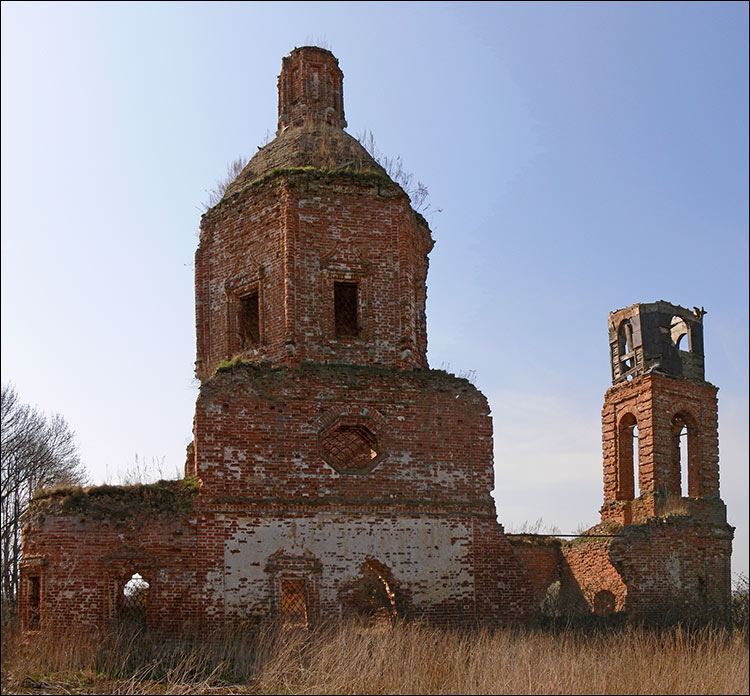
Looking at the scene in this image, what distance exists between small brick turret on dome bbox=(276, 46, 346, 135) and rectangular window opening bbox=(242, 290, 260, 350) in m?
3.65

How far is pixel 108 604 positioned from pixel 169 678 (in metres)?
2.70

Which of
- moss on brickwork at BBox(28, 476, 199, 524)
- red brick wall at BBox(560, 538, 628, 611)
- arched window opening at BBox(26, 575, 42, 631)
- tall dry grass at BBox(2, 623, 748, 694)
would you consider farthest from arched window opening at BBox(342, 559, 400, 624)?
red brick wall at BBox(560, 538, 628, 611)

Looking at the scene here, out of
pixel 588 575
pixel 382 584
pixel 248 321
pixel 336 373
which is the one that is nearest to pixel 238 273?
pixel 248 321

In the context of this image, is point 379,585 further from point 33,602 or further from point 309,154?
point 309,154

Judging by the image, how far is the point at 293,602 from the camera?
1244 cm

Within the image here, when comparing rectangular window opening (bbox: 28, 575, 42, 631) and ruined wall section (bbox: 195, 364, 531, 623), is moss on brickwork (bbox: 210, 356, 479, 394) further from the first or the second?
rectangular window opening (bbox: 28, 575, 42, 631)

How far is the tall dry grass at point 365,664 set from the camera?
8984 mm

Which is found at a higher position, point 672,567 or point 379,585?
point 379,585

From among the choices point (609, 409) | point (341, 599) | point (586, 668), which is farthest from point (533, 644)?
point (609, 409)

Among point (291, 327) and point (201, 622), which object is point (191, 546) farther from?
point (291, 327)

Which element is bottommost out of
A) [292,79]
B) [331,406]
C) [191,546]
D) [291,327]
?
[191,546]

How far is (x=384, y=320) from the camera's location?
1388cm

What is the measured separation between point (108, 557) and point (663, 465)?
10.9 meters

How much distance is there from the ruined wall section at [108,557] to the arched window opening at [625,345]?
1048 cm
